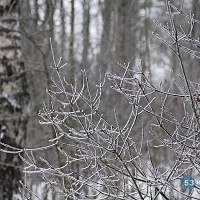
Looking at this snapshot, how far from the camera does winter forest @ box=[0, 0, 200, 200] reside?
3467 mm

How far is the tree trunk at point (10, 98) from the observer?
6582 mm

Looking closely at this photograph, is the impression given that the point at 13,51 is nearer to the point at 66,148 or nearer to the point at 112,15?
the point at 66,148

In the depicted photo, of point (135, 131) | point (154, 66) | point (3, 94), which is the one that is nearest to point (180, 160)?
point (3, 94)

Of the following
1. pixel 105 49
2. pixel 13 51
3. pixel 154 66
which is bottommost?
pixel 154 66

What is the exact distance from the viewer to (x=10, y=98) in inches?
261

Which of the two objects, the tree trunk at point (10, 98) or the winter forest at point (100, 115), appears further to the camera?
the tree trunk at point (10, 98)

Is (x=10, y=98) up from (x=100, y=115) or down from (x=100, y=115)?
down

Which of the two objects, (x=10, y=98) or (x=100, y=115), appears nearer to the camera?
(x=100, y=115)

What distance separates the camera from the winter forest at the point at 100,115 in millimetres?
3467

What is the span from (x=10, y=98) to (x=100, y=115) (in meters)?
3.21

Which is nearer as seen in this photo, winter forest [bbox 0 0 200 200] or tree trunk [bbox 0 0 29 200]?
winter forest [bbox 0 0 200 200]

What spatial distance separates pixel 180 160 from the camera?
11.4 ft

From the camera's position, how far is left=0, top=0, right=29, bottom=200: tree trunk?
6582mm

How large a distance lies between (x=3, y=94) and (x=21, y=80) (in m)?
0.26
